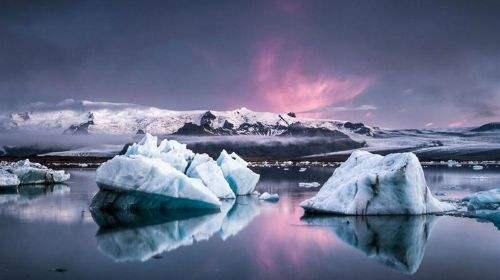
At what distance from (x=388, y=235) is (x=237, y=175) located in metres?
12.4

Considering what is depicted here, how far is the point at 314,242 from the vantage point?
41.4 feet

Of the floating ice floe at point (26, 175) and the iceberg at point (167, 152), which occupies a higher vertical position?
the iceberg at point (167, 152)

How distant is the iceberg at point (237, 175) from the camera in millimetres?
25047

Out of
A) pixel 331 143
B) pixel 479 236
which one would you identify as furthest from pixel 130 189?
pixel 331 143

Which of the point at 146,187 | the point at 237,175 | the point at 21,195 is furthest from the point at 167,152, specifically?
the point at 21,195

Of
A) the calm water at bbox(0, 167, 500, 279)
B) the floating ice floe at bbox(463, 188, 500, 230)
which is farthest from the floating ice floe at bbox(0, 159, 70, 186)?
the floating ice floe at bbox(463, 188, 500, 230)

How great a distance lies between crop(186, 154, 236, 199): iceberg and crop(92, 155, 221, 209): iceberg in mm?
3937

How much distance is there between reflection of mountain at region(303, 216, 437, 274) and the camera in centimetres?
1099

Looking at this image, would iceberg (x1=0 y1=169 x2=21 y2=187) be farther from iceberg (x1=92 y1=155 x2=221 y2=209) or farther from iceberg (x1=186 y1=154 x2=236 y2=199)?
iceberg (x1=92 y1=155 x2=221 y2=209)

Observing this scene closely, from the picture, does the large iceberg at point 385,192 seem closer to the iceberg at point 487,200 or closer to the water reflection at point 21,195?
the iceberg at point 487,200

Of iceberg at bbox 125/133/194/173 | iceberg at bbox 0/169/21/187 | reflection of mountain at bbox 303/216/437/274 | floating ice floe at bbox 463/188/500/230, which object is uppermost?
iceberg at bbox 125/133/194/173

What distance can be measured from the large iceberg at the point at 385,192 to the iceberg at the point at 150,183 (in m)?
3.90

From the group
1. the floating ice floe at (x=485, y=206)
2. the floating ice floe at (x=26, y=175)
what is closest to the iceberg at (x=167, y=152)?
the floating ice floe at (x=26, y=175)

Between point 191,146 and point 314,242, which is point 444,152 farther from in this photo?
point 314,242
